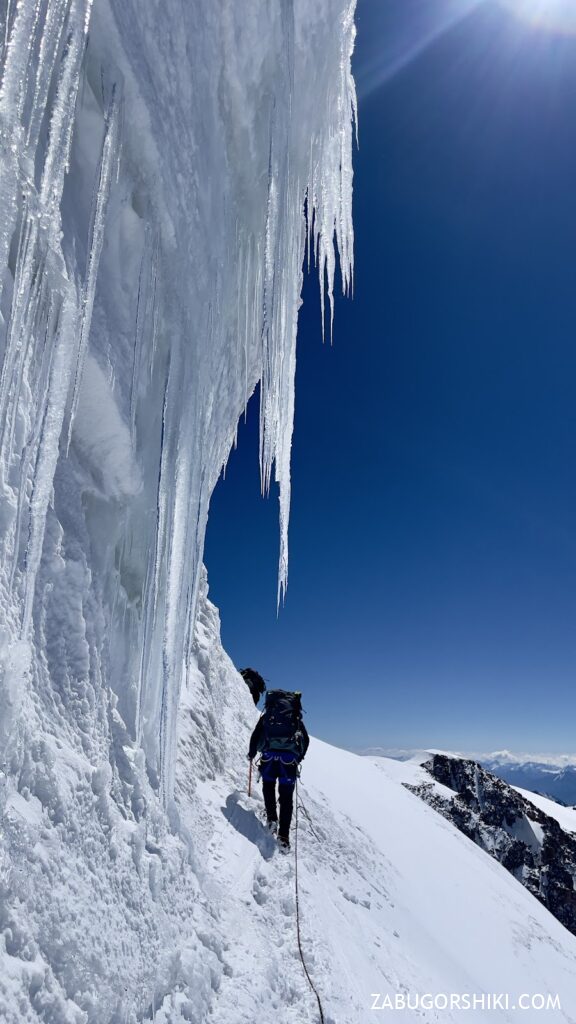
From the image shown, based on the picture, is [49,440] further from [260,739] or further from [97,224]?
[260,739]

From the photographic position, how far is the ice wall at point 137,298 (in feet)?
8.46

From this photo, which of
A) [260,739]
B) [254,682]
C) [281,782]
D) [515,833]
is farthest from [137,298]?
[515,833]

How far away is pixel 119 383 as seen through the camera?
3.84m

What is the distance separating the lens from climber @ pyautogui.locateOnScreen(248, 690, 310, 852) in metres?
6.96

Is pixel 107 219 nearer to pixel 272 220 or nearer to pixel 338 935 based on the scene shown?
pixel 272 220

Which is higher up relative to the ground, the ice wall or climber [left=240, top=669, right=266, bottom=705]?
the ice wall

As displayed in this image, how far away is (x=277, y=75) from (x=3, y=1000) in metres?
7.07

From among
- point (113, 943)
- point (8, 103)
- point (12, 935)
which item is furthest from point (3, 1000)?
point (8, 103)

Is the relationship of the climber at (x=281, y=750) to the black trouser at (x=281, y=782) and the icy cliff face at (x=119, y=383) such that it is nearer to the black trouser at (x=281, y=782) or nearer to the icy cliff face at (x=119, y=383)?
the black trouser at (x=281, y=782)

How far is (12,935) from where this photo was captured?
2.18 m

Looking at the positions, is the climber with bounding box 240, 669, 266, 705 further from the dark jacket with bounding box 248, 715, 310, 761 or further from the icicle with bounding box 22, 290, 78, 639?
the icicle with bounding box 22, 290, 78, 639

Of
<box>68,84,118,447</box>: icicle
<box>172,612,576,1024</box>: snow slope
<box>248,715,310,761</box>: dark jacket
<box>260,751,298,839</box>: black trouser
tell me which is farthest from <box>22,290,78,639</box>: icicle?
<box>248,715,310,761</box>: dark jacket

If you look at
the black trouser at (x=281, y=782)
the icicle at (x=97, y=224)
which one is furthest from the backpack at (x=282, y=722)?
the icicle at (x=97, y=224)

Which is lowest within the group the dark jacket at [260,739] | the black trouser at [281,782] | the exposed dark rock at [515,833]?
the exposed dark rock at [515,833]
